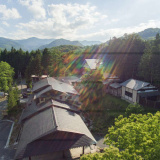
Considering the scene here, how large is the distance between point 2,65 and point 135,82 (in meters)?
33.7

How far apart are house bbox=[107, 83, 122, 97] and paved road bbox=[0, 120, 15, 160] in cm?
2130

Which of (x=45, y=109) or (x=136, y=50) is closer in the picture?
(x=45, y=109)

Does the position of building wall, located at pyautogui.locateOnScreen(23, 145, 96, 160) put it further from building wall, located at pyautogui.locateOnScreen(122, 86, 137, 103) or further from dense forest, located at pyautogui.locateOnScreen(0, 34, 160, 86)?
dense forest, located at pyautogui.locateOnScreen(0, 34, 160, 86)

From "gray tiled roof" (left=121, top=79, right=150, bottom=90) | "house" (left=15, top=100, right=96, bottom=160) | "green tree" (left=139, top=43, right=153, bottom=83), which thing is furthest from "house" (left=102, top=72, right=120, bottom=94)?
"house" (left=15, top=100, right=96, bottom=160)

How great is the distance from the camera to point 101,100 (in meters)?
26.2

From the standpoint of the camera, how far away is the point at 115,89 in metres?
30.3

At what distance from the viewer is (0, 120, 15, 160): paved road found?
14.6m

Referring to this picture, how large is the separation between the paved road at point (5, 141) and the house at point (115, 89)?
69.9 feet

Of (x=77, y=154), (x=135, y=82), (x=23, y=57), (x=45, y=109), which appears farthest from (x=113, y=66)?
(x=23, y=57)

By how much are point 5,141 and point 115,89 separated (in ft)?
74.0

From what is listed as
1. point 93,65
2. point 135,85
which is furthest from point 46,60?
point 135,85

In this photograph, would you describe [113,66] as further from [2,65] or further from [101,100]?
[2,65]

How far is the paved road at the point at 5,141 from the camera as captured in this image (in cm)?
1462

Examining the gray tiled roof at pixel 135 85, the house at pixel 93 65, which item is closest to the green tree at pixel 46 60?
the house at pixel 93 65
